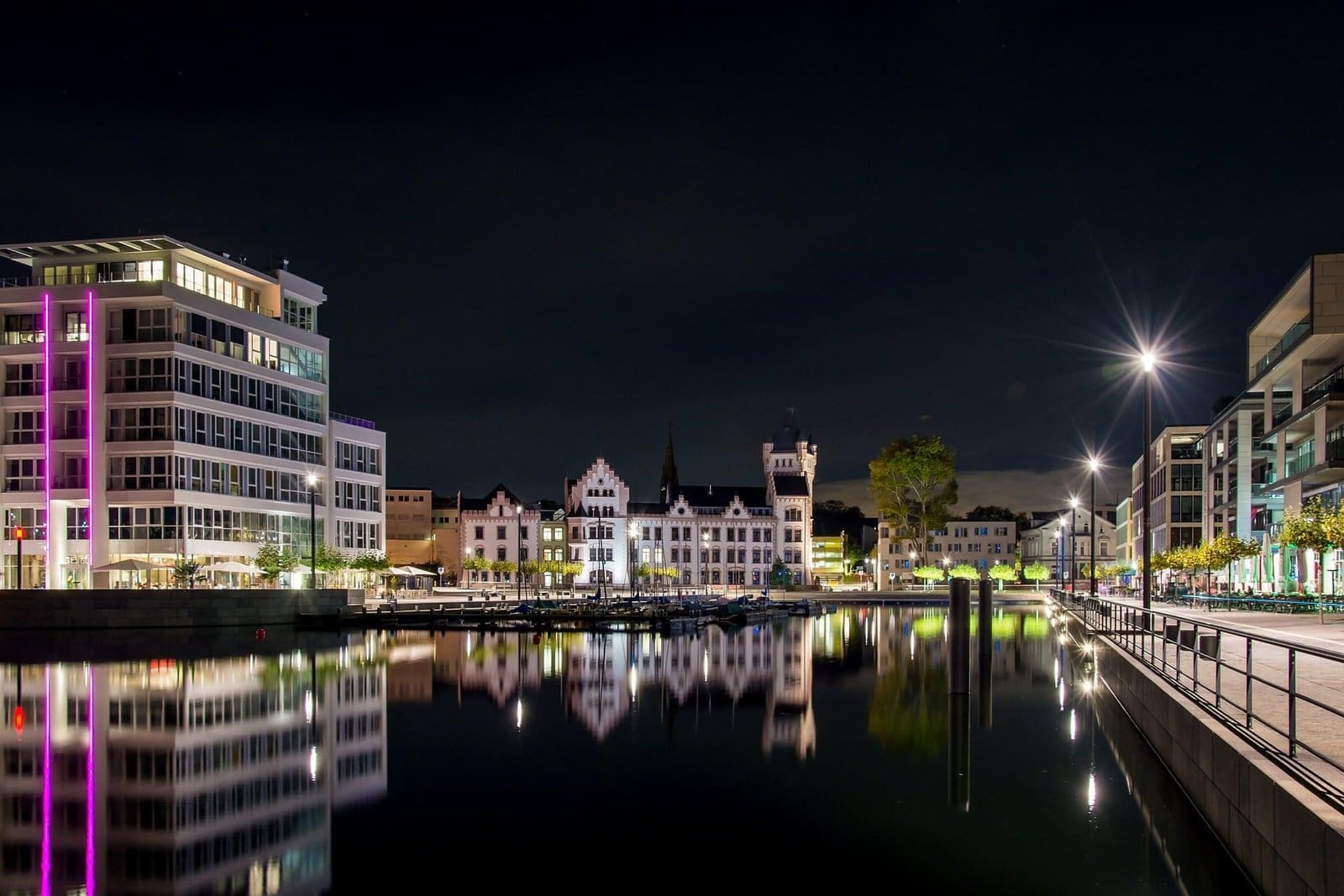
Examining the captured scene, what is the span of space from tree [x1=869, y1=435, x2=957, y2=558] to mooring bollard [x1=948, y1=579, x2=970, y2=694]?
77.5 metres

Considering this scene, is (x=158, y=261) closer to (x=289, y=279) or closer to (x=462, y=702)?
(x=289, y=279)

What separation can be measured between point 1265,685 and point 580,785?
1085 cm

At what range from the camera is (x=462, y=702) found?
29500 mm

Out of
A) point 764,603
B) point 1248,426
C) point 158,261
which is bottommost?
point 764,603

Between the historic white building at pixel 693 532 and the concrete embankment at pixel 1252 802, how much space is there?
107760 millimetres

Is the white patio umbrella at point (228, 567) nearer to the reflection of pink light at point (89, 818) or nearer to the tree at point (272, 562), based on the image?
the tree at point (272, 562)

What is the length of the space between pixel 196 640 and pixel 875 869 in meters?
42.1

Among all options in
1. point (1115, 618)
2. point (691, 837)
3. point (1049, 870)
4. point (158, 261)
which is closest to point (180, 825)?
point (691, 837)

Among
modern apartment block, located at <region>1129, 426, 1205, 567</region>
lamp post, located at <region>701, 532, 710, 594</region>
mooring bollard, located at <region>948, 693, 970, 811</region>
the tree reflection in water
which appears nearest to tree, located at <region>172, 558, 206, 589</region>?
the tree reflection in water

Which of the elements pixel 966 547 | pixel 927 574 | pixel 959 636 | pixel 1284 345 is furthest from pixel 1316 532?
pixel 966 547

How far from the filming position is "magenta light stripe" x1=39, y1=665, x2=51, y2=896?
1363 centimetres

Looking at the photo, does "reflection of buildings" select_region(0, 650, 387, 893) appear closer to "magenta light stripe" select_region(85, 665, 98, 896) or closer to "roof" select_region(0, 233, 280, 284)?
"magenta light stripe" select_region(85, 665, 98, 896)

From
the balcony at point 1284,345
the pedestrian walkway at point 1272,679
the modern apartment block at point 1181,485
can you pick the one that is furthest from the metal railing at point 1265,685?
the modern apartment block at point 1181,485

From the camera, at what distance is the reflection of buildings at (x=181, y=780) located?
1408 cm
